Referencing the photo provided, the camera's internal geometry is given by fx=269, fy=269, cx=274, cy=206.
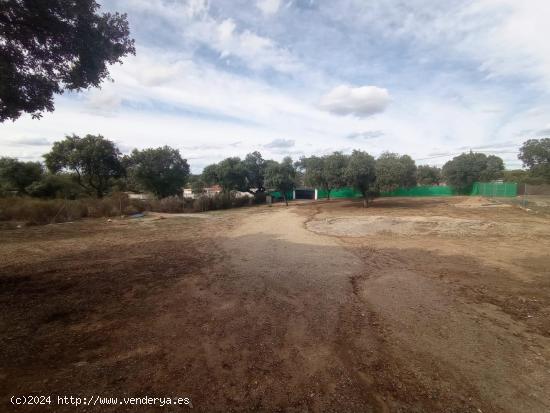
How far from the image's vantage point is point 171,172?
30812mm

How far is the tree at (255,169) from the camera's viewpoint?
3608 cm

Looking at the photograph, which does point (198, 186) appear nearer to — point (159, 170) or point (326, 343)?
point (159, 170)

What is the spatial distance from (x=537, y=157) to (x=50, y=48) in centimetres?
6188

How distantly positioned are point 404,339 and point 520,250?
819 centimetres

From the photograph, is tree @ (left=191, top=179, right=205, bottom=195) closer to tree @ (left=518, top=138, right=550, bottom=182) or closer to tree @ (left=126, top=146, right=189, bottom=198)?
tree @ (left=126, top=146, right=189, bottom=198)

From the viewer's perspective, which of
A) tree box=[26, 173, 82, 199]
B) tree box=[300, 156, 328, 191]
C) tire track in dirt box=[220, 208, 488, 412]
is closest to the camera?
tire track in dirt box=[220, 208, 488, 412]

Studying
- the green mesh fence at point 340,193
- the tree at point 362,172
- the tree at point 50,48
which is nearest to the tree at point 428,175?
the green mesh fence at point 340,193

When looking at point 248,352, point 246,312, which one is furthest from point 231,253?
point 248,352

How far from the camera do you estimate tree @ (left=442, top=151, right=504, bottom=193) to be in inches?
1576

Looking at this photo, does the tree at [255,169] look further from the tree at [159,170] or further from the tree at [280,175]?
the tree at [159,170]

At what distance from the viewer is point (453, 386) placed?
289cm

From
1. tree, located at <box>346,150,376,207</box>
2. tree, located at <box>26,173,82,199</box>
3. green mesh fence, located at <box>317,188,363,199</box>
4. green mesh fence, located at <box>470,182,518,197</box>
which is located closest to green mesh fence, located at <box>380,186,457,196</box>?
green mesh fence, located at <box>317,188,363,199</box>

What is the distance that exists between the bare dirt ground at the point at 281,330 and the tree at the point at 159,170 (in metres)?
22.4

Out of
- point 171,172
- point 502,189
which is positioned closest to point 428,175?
point 502,189
